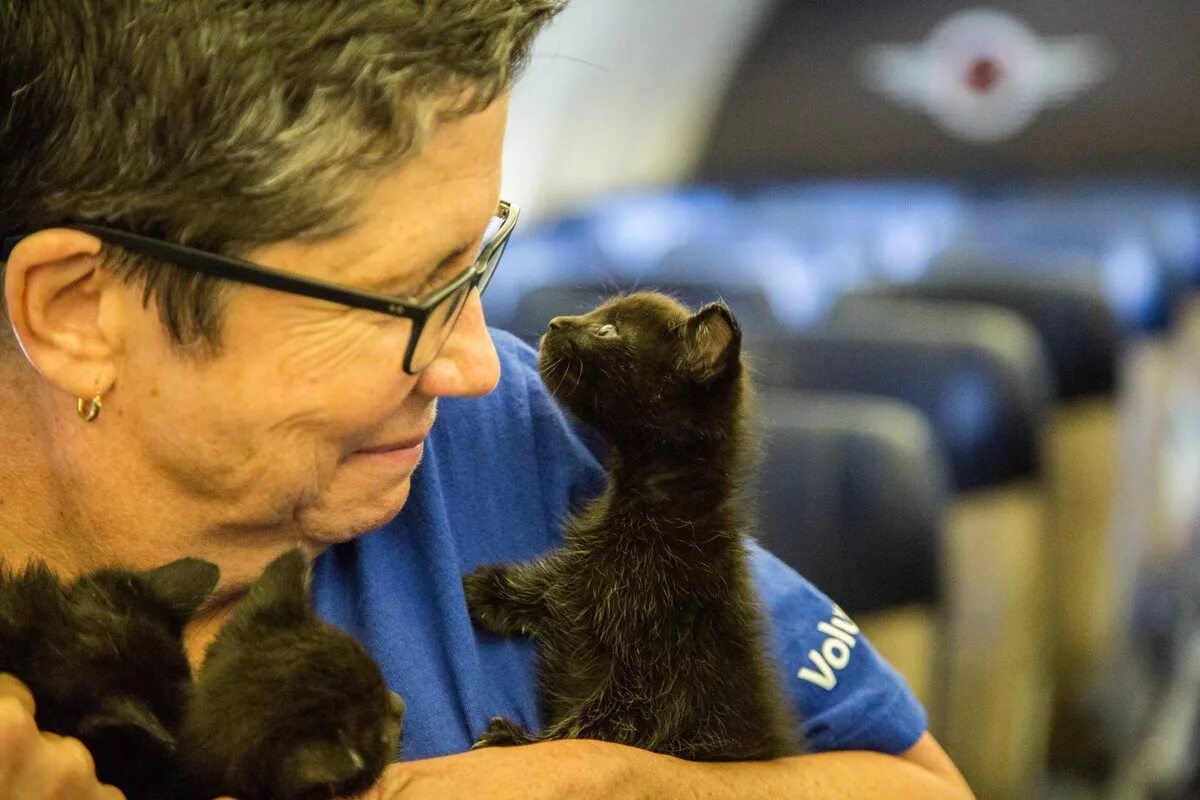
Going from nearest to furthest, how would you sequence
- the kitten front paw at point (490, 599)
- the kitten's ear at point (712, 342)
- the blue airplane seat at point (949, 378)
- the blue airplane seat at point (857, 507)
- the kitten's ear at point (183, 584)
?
the kitten's ear at point (183, 584) < the kitten front paw at point (490, 599) < the kitten's ear at point (712, 342) < the blue airplane seat at point (857, 507) < the blue airplane seat at point (949, 378)

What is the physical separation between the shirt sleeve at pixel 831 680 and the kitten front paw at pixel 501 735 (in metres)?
0.33

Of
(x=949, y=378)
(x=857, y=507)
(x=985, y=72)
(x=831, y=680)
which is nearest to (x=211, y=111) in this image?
(x=831, y=680)

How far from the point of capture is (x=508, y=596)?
1435mm

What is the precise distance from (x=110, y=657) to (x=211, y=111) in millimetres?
440

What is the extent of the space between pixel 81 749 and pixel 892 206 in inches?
393

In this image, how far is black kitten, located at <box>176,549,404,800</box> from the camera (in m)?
1.01

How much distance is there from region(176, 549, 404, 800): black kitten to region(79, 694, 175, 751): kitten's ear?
0.03 meters

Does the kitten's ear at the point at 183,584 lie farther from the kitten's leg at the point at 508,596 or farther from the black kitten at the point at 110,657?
the kitten's leg at the point at 508,596

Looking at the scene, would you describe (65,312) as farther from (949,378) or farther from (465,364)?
(949,378)

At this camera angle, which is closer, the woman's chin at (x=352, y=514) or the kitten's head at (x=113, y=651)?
the kitten's head at (x=113, y=651)

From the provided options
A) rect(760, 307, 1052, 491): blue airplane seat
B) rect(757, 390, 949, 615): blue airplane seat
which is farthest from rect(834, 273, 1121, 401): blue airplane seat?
rect(757, 390, 949, 615): blue airplane seat

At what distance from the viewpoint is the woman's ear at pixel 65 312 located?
1.13m

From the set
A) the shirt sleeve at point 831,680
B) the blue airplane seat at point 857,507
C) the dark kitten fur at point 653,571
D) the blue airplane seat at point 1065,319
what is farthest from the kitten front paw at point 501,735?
the blue airplane seat at point 1065,319

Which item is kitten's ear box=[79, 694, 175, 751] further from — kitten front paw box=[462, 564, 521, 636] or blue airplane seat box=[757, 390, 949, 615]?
blue airplane seat box=[757, 390, 949, 615]
